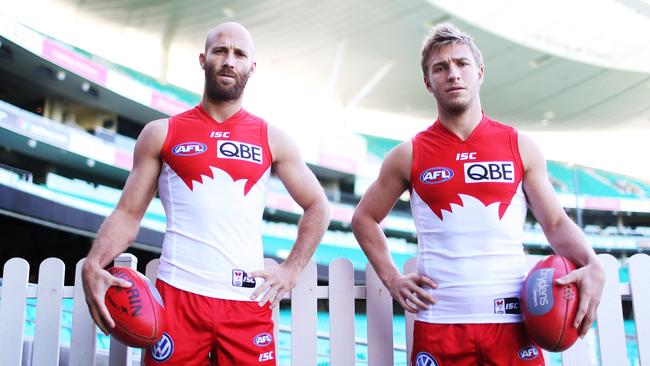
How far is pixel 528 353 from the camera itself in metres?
1.99

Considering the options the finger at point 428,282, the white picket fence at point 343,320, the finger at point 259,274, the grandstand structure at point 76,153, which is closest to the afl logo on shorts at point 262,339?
the finger at point 259,274

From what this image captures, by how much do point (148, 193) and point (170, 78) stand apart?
26148 millimetres

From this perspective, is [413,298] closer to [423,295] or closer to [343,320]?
[423,295]

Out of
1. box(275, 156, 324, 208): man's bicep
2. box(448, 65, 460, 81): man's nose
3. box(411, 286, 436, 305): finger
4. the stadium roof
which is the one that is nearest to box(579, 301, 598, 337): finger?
box(411, 286, 436, 305): finger

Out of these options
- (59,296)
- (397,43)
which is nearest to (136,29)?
(397,43)

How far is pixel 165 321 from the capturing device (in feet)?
6.54

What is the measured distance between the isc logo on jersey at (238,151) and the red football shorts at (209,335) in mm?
551

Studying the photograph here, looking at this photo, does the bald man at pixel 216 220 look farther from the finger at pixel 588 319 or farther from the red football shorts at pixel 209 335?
the finger at pixel 588 319

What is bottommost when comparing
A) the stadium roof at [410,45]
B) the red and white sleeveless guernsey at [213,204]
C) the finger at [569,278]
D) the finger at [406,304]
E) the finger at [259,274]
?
the finger at [406,304]

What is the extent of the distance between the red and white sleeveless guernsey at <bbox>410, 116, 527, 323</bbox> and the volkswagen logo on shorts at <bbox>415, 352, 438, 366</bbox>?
123 millimetres

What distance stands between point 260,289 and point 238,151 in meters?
0.55

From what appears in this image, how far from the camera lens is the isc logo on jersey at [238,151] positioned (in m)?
2.21

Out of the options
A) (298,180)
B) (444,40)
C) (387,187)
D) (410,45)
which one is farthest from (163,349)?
(410,45)

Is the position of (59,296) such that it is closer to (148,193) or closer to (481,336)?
(148,193)
